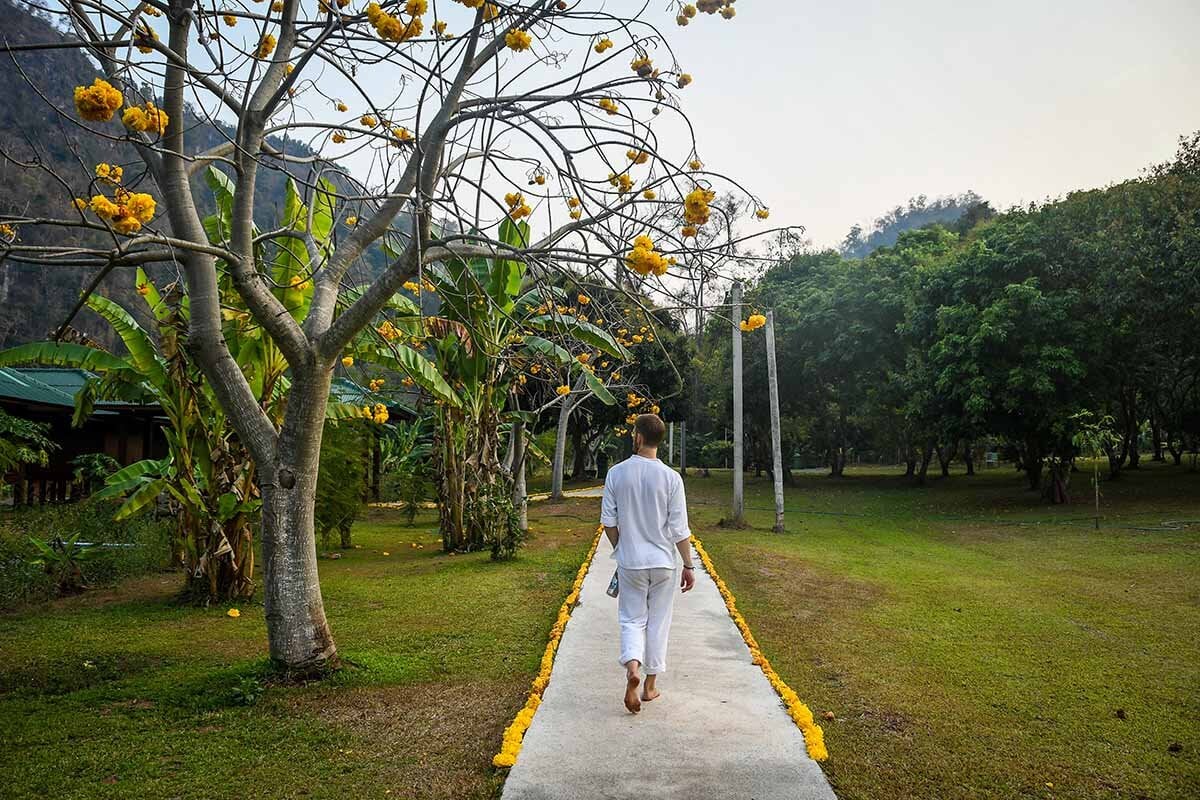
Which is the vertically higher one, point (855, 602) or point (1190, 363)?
point (1190, 363)

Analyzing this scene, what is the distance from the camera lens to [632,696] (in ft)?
14.9

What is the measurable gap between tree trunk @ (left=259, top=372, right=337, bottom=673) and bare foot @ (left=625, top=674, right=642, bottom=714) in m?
2.06

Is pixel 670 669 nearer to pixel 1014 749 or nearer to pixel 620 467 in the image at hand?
pixel 620 467

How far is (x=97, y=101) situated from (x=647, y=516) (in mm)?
3321

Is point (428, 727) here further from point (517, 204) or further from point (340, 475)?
point (340, 475)

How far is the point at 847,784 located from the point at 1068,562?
392 inches

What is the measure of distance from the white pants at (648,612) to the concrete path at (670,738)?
31 cm

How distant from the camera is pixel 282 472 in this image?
5.05 metres

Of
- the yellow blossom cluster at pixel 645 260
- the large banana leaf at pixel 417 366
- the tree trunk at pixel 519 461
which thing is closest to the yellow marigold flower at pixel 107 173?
the yellow blossom cluster at pixel 645 260

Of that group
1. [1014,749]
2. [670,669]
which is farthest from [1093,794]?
[670,669]

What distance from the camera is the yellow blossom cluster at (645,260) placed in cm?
349

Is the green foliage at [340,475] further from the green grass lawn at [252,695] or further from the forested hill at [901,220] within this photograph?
the forested hill at [901,220]

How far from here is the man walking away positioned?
4633 millimetres

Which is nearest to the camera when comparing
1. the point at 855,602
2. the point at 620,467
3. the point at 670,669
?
the point at 620,467
